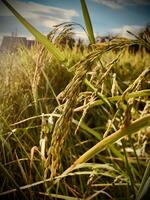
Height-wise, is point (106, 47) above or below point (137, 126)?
above

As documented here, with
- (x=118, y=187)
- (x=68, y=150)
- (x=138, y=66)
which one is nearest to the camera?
(x=118, y=187)

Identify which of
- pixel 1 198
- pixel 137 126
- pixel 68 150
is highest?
pixel 137 126

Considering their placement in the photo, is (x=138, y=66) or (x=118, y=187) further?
(x=138, y=66)

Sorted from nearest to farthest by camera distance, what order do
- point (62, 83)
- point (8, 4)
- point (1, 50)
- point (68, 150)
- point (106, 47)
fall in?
point (106, 47)
point (8, 4)
point (68, 150)
point (1, 50)
point (62, 83)

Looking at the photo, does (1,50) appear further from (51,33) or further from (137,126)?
(137,126)

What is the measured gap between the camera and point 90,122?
6.06 ft

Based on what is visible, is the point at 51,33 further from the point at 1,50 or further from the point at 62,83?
the point at 62,83

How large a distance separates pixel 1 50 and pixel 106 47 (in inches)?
68.4

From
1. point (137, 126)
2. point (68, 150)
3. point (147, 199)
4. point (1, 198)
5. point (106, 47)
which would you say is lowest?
point (1, 198)

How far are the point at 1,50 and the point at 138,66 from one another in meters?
1.89

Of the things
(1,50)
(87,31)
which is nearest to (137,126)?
(87,31)

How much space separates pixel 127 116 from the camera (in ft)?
1.88

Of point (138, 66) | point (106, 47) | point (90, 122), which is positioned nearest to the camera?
point (106, 47)

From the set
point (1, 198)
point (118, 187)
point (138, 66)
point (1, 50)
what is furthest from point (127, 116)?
point (138, 66)
